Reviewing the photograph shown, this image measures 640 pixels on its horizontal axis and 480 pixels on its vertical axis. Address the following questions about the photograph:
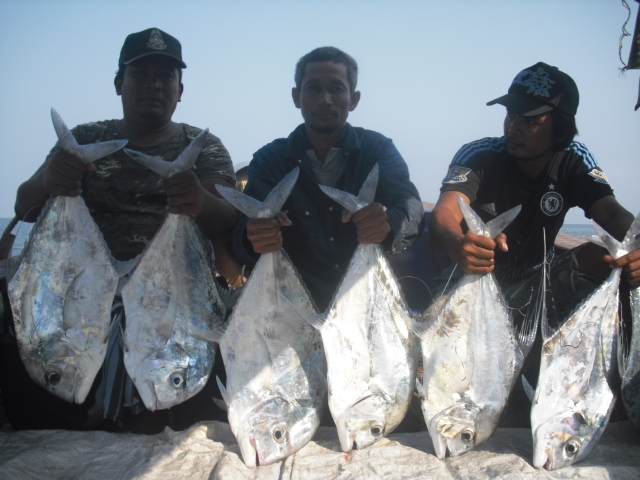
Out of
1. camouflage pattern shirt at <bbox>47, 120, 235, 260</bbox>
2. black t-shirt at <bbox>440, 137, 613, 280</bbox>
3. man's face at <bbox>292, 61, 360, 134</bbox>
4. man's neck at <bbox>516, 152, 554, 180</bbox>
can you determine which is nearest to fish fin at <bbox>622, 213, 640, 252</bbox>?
black t-shirt at <bbox>440, 137, 613, 280</bbox>

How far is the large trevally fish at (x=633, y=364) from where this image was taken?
8.48 feet

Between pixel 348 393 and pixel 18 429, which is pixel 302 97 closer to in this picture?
pixel 348 393

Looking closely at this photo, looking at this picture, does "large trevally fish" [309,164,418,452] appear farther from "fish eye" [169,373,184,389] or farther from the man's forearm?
the man's forearm

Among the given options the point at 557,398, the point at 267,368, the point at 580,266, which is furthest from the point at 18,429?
the point at 580,266

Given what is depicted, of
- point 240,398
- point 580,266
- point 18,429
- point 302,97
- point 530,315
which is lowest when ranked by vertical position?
point 18,429

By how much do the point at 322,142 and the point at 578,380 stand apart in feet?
6.83

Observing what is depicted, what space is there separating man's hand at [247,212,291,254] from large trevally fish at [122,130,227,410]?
40 centimetres

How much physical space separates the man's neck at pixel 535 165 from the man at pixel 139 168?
190 centimetres

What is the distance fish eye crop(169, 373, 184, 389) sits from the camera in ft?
8.46

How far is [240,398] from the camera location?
256 cm

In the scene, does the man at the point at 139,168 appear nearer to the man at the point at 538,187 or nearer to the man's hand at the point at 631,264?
the man at the point at 538,187

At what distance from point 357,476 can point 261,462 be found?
17.6 inches

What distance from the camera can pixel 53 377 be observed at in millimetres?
2625

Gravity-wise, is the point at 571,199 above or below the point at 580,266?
above
